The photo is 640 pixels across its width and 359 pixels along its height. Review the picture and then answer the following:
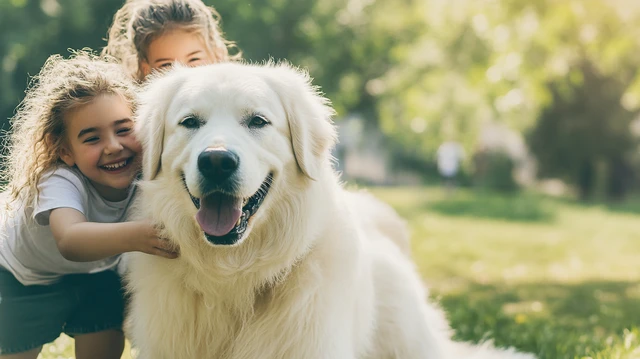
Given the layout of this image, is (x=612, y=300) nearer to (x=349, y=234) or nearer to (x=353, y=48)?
(x=349, y=234)

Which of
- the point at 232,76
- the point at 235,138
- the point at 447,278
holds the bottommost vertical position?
the point at 447,278

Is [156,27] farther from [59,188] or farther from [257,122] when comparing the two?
[257,122]

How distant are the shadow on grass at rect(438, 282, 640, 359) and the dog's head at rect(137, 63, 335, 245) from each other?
2125 mm

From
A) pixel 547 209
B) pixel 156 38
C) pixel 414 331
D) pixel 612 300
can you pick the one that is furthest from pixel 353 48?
pixel 414 331

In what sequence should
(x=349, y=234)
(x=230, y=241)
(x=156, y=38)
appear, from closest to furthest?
(x=230, y=241)
(x=349, y=234)
(x=156, y=38)

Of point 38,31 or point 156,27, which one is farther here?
point 38,31

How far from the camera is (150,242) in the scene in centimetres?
265

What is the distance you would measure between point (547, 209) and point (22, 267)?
12516 mm

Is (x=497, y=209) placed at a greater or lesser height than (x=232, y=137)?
lesser

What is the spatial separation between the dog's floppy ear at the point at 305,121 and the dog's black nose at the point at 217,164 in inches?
16.5

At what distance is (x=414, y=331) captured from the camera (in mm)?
3344

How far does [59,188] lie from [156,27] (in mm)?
1476

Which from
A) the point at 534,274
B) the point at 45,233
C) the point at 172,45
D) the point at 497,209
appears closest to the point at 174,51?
the point at 172,45

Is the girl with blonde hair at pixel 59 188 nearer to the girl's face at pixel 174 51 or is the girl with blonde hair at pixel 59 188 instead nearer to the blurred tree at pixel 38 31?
the girl's face at pixel 174 51
